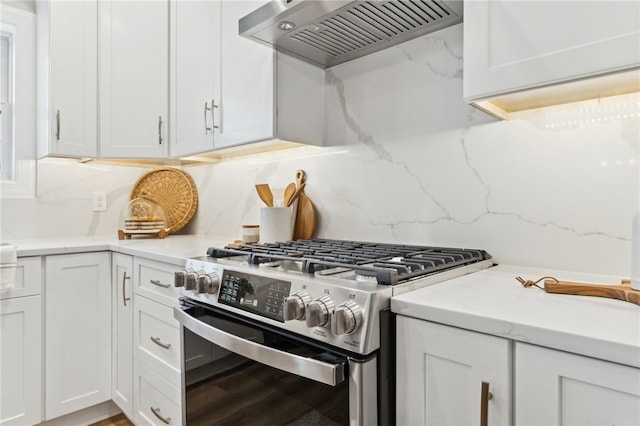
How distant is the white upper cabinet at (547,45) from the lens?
801mm

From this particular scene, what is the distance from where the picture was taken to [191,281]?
122 cm

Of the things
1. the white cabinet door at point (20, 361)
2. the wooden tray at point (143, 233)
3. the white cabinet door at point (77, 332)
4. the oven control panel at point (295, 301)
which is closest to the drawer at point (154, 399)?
the white cabinet door at point (77, 332)

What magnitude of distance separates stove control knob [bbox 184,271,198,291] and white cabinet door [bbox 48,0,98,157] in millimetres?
1356

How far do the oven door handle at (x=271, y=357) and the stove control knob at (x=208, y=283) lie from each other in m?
0.10

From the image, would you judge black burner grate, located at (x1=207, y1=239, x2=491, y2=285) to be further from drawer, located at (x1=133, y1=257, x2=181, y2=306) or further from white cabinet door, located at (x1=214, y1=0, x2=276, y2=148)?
white cabinet door, located at (x1=214, y1=0, x2=276, y2=148)

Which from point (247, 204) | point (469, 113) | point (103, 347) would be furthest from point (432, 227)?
point (103, 347)

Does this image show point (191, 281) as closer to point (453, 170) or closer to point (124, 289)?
point (124, 289)

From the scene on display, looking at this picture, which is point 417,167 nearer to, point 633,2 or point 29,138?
point 633,2

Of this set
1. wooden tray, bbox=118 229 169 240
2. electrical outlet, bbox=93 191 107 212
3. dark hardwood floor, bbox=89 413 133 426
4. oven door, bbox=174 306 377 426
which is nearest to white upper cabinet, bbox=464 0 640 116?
oven door, bbox=174 306 377 426

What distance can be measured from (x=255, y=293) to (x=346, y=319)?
0.34m

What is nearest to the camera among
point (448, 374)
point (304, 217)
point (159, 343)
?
point (448, 374)

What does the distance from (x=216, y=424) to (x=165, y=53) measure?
1.96 metres

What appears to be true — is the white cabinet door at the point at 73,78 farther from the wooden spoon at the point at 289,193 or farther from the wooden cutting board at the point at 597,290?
the wooden cutting board at the point at 597,290

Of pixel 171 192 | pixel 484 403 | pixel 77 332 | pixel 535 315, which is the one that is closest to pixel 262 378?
pixel 484 403
